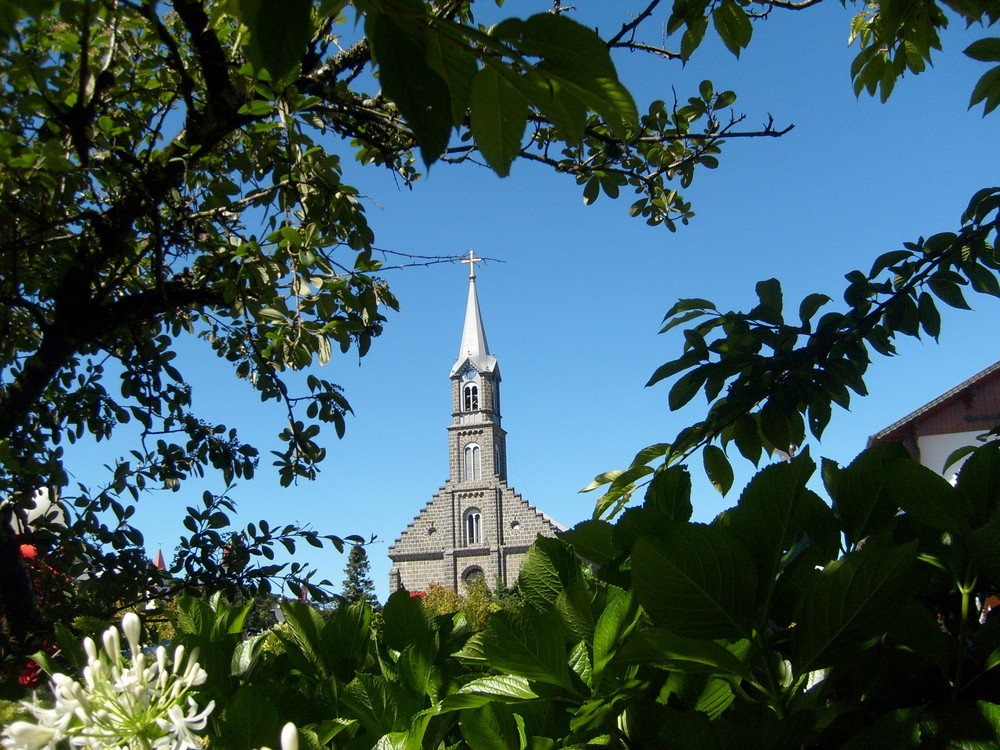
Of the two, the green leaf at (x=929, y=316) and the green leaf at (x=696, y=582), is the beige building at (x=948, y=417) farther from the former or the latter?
the green leaf at (x=696, y=582)

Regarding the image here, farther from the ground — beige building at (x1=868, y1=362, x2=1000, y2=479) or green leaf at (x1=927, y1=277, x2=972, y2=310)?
beige building at (x1=868, y1=362, x2=1000, y2=479)

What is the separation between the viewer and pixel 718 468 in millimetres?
1398

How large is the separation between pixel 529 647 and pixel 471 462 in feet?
160

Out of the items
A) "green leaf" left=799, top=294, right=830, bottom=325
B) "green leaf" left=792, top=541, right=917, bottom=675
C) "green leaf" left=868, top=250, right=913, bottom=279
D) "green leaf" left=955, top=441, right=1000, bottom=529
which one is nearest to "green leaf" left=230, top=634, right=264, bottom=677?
"green leaf" left=792, top=541, right=917, bottom=675

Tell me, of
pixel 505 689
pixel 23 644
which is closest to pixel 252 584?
pixel 23 644

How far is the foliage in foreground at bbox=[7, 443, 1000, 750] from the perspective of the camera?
1.74ft

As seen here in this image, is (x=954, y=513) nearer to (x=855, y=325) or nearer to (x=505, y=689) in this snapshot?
(x=505, y=689)

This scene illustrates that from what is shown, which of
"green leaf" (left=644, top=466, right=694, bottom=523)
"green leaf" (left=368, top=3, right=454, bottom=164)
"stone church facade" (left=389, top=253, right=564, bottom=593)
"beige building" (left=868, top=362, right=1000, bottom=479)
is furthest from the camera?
"stone church facade" (left=389, top=253, right=564, bottom=593)

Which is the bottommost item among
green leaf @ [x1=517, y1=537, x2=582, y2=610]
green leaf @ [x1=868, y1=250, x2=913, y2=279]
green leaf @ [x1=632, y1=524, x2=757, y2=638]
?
green leaf @ [x1=632, y1=524, x2=757, y2=638]

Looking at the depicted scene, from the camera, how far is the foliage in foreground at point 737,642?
53cm

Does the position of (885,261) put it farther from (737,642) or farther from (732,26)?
(737,642)

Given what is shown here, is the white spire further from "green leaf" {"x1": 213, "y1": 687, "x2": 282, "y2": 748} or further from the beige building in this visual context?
"green leaf" {"x1": 213, "y1": 687, "x2": 282, "y2": 748}

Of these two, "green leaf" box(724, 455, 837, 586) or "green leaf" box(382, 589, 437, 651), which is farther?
"green leaf" box(382, 589, 437, 651)

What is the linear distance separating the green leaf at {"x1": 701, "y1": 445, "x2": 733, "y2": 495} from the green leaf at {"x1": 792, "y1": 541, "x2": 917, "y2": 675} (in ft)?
2.75
